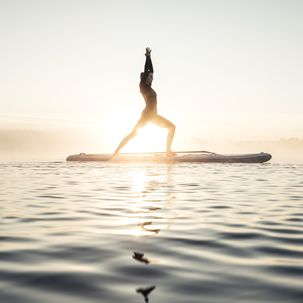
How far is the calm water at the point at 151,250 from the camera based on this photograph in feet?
8.47

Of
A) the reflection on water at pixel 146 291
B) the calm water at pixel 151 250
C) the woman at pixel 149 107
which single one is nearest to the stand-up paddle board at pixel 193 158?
the woman at pixel 149 107

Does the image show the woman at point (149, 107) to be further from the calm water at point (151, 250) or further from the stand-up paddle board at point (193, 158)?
the calm water at point (151, 250)

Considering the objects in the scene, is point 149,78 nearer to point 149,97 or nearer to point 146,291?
point 149,97

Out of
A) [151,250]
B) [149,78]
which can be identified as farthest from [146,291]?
[149,78]

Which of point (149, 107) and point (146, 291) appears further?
point (149, 107)

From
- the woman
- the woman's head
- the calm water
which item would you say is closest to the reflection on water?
the calm water

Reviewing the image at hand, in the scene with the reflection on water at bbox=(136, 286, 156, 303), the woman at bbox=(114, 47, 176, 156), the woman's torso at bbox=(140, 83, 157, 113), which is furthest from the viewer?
the woman's torso at bbox=(140, 83, 157, 113)

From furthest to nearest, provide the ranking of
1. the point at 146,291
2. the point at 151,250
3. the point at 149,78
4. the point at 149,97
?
the point at 149,97 < the point at 149,78 < the point at 151,250 < the point at 146,291

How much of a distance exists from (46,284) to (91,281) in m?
0.28

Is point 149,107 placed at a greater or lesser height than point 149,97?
lesser

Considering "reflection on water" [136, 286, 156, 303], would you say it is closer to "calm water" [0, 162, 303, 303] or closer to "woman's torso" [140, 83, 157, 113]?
"calm water" [0, 162, 303, 303]

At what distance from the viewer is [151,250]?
365 cm

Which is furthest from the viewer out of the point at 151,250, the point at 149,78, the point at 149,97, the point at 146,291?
the point at 149,97

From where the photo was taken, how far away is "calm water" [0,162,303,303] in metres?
2.58
